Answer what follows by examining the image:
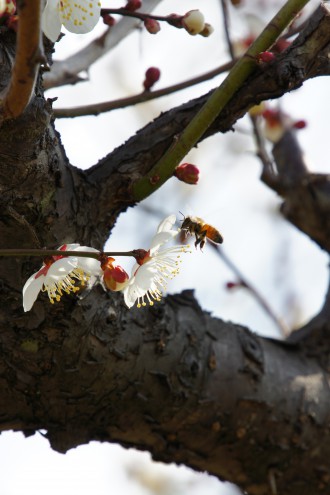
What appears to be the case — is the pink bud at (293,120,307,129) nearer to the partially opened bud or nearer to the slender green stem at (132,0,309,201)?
the partially opened bud

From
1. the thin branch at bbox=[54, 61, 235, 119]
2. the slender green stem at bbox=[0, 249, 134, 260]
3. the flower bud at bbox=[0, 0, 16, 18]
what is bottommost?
the slender green stem at bbox=[0, 249, 134, 260]

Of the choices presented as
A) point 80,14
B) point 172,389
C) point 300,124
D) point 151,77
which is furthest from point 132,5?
point 300,124

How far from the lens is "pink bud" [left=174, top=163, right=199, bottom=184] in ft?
5.64

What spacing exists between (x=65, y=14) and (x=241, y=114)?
488 mm

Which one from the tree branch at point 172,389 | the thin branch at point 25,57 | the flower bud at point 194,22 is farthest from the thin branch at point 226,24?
the thin branch at point 25,57

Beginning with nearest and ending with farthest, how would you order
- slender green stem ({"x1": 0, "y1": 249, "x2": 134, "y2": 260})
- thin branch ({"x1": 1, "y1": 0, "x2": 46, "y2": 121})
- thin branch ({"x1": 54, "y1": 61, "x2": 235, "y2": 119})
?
thin branch ({"x1": 1, "y1": 0, "x2": 46, "y2": 121}) < slender green stem ({"x1": 0, "y1": 249, "x2": 134, "y2": 260}) < thin branch ({"x1": 54, "y1": 61, "x2": 235, "y2": 119})

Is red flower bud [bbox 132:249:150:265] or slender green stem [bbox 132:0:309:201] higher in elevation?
slender green stem [bbox 132:0:309:201]

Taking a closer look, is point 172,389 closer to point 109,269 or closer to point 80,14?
point 109,269

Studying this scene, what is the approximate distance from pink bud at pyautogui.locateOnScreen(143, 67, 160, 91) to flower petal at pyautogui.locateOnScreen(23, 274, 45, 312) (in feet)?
3.03

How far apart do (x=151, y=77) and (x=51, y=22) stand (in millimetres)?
741

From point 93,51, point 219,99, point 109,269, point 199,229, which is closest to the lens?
point 109,269

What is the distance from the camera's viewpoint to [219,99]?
1680 millimetres

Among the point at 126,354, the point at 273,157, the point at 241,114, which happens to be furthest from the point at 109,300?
the point at 273,157

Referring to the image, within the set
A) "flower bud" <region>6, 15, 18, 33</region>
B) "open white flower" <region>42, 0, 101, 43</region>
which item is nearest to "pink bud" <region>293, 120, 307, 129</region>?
"open white flower" <region>42, 0, 101, 43</region>
